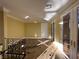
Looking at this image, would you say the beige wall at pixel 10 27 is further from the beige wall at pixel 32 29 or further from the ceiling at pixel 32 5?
the beige wall at pixel 32 29

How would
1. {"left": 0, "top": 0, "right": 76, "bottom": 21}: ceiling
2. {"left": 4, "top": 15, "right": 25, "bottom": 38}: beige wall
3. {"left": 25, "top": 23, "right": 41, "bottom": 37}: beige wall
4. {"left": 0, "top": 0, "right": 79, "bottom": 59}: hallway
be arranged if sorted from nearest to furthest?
1. {"left": 0, "top": 0, "right": 79, "bottom": 59}: hallway
2. {"left": 0, "top": 0, "right": 76, "bottom": 21}: ceiling
3. {"left": 4, "top": 15, "right": 25, "bottom": 38}: beige wall
4. {"left": 25, "top": 23, "right": 41, "bottom": 37}: beige wall

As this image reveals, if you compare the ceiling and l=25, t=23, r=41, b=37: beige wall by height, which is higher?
the ceiling

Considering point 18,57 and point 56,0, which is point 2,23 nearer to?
point 56,0

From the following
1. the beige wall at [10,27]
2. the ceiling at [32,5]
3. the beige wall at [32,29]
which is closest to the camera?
the ceiling at [32,5]

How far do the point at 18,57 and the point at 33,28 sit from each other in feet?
33.4

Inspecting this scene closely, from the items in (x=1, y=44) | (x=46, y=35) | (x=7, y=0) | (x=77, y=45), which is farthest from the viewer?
(x=46, y=35)

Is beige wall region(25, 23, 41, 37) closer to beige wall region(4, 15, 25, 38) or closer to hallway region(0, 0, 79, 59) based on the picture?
hallway region(0, 0, 79, 59)

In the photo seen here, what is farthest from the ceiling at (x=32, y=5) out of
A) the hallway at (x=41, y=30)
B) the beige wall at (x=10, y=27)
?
the beige wall at (x=10, y=27)

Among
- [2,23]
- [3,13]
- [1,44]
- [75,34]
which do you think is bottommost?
[1,44]

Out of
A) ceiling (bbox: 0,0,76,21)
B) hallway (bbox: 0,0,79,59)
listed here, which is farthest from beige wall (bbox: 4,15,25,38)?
ceiling (bbox: 0,0,76,21)

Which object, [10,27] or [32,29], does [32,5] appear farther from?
[32,29]

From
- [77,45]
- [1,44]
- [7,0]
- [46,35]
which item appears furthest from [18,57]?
[46,35]

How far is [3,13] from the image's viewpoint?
5836mm

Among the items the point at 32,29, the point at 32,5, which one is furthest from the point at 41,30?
the point at 32,5
